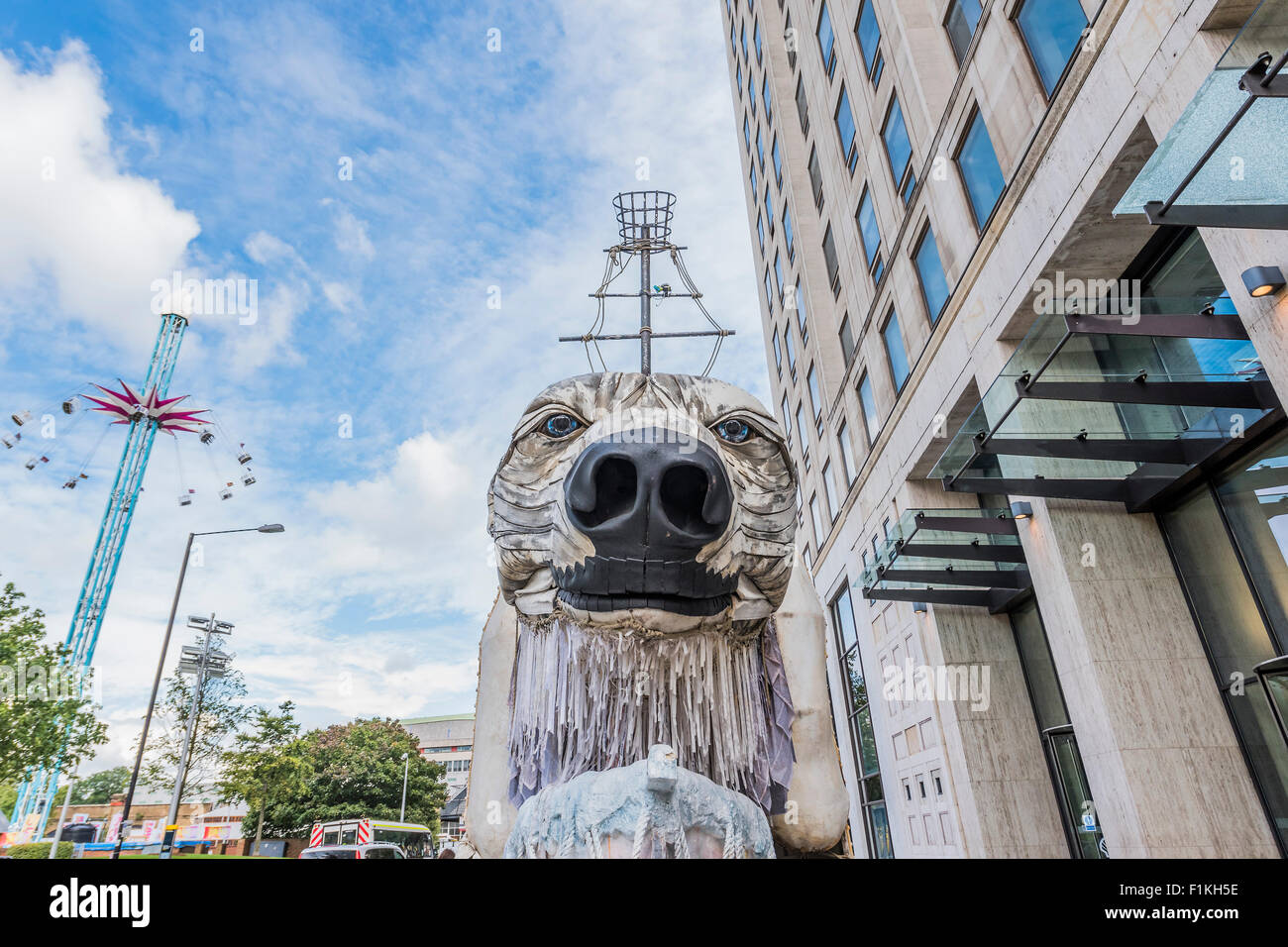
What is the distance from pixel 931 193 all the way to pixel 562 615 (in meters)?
11.1

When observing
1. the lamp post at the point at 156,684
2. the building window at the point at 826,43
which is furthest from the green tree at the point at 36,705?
the building window at the point at 826,43

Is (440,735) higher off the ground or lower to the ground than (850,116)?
lower

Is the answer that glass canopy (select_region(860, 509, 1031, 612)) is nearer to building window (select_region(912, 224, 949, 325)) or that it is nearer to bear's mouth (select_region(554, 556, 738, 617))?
building window (select_region(912, 224, 949, 325))

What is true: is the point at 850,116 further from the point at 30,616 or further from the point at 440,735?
the point at 440,735

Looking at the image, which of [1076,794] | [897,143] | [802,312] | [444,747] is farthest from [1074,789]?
[444,747]

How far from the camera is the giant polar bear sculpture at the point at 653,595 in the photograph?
1.06 m

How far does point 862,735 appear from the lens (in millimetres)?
14125

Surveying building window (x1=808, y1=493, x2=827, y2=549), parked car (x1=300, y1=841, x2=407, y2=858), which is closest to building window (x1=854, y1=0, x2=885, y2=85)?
building window (x1=808, y1=493, x2=827, y2=549)

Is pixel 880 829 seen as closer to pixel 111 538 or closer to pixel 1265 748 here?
pixel 1265 748

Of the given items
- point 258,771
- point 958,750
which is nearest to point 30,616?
point 258,771

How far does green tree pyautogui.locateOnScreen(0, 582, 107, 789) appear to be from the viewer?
41.6ft

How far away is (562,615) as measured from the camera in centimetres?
125

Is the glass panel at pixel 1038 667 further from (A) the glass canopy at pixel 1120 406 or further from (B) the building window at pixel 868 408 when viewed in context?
(B) the building window at pixel 868 408
